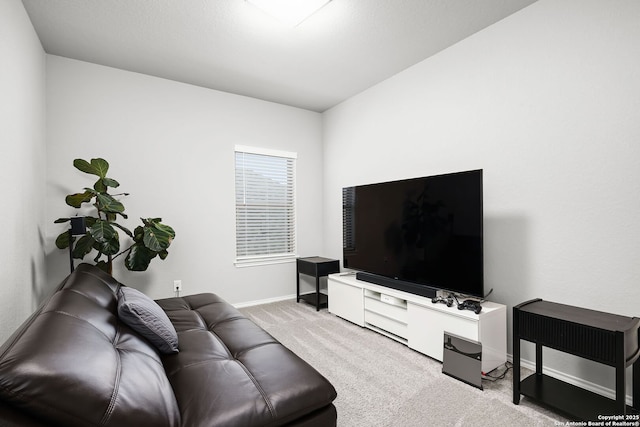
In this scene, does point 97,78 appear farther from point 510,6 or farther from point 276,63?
point 510,6

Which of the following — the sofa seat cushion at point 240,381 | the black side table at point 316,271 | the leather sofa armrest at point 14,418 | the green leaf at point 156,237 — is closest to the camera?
the leather sofa armrest at point 14,418

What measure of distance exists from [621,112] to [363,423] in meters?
2.45

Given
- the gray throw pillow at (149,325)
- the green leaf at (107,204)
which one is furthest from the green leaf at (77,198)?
the gray throw pillow at (149,325)

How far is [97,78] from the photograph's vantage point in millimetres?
3268

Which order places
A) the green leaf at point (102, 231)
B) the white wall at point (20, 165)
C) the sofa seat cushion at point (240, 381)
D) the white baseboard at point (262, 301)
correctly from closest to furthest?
1. the sofa seat cushion at point (240, 381)
2. the white wall at point (20, 165)
3. the green leaf at point (102, 231)
4. the white baseboard at point (262, 301)

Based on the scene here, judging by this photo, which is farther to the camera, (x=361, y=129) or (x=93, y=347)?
(x=361, y=129)

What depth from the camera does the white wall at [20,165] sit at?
→ 1901 millimetres

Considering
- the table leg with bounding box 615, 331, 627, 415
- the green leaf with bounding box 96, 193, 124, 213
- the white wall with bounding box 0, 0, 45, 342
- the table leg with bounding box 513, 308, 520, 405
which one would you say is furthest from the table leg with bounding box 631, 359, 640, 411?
the green leaf with bounding box 96, 193, 124, 213

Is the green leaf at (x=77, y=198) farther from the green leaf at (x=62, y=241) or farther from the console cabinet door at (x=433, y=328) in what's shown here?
the console cabinet door at (x=433, y=328)

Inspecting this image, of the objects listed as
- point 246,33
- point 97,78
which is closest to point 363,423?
point 246,33

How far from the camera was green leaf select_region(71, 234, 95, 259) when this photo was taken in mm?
2770

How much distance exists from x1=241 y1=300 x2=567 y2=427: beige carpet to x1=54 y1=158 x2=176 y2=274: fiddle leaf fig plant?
146cm

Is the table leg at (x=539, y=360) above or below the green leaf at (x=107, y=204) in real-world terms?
below

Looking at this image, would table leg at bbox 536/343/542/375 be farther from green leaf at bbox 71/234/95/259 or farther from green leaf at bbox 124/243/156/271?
green leaf at bbox 71/234/95/259
